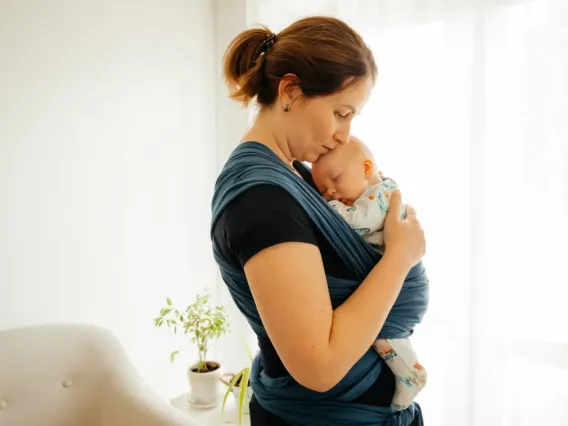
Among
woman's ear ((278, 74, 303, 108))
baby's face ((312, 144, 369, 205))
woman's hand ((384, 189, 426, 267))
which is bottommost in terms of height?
woman's hand ((384, 189, 426, 267))

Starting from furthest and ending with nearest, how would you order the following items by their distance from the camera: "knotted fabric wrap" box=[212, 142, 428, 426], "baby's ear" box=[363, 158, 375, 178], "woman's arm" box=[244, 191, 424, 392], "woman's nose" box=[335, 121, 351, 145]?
"baby's ear" box=[363, 158, 375, 178], "woman's nose" box=[335, 121, 351, 145], "knotted fabric wrap" box=[212, 142, 428, 426], "woman's arm" box=[244, 191, 424, 392]

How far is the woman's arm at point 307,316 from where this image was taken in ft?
2.59

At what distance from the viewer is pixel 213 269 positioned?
2494mm

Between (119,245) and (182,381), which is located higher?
(119,245)

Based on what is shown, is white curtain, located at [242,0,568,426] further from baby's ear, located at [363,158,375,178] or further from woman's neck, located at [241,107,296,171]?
woman's neck, located at [241,107,296,171]

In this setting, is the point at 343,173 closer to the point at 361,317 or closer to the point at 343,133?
the point at 343,133

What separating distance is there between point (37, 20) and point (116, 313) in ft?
3.41

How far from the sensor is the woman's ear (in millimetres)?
931

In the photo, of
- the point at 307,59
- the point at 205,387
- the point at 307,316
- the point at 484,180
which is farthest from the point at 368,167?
the point at 205,387

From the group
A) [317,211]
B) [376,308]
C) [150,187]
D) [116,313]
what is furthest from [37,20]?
[376,308]

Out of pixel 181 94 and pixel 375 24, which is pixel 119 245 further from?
pixel 375 24

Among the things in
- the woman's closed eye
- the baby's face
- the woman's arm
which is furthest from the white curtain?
the woman's arm

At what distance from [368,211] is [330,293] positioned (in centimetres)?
18

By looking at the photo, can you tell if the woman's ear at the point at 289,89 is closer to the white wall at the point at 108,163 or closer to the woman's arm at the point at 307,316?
the woman's arm at the point at 307,316
